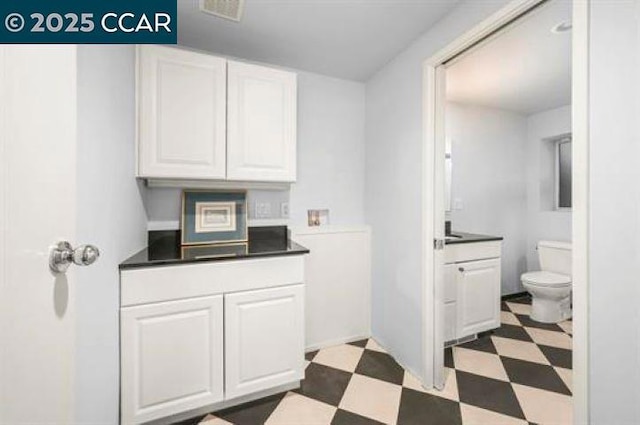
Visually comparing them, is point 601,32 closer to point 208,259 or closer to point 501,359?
point 208,259

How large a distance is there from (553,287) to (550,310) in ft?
0.86

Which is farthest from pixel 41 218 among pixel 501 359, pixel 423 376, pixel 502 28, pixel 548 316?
pixel 548 316

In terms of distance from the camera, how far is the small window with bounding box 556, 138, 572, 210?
318 centimetres

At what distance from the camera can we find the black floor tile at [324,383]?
160cm

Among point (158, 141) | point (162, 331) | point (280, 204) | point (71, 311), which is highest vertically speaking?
point (158, 141)

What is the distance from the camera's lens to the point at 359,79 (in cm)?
235

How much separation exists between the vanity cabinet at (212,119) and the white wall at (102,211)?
4.7 inches

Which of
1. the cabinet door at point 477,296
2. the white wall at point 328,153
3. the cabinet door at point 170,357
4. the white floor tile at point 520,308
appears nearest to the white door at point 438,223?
the cabinet door at point 477,296

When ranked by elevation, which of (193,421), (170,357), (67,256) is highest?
(67,256)

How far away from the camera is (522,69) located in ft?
7.30

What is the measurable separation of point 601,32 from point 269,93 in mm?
1543

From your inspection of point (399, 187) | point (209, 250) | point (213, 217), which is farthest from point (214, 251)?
point (399, 187)

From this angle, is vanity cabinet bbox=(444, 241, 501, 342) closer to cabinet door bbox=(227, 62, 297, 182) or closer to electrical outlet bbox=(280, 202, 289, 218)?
electrical outlet bbox=(280, 202, 289, 218)

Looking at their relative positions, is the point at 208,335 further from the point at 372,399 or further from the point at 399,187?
the point at 399,187
